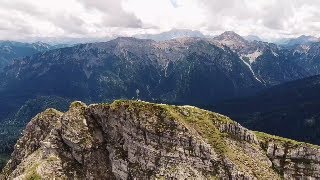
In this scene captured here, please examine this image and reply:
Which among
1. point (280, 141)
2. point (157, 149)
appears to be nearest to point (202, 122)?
point (157, 149)

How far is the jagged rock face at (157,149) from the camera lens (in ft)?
495

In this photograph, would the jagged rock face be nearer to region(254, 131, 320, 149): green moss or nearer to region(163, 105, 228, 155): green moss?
region(163, 105, 228, 155): green moss

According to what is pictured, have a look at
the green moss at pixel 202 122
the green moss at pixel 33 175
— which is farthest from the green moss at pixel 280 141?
the green moss at pixel 33 175

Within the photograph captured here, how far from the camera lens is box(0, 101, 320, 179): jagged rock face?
151 m

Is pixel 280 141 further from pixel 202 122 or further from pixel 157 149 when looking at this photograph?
pixel 157 149

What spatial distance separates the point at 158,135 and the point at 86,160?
95.2 feet

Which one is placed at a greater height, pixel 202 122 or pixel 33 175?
pixel 202 122

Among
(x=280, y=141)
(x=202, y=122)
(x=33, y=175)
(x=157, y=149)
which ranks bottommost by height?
(x=33, y=175)

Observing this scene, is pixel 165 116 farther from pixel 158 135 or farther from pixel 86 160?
pixel 86 160

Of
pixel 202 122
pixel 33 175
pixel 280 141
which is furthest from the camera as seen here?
pixel 280 141

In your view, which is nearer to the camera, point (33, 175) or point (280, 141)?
point (33, 175)

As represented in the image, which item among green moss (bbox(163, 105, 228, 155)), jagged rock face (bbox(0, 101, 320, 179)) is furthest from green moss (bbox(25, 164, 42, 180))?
green moss (bbox(163, 105, 228, 155))

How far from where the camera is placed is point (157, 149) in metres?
154

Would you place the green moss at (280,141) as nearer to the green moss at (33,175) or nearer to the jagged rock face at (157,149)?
the jagged rock face at (157,149)
